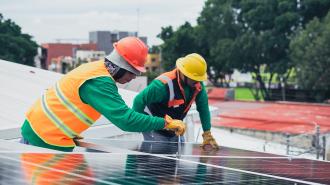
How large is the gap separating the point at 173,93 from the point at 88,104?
2.65 meters

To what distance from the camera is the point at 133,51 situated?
5.19 m

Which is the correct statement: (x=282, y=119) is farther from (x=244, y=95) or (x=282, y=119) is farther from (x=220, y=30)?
(x=244, y=95)

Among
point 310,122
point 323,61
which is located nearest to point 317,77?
point 323,61

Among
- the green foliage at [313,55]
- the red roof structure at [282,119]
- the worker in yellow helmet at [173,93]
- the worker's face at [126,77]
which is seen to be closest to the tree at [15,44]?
the green foliage at [313,55]

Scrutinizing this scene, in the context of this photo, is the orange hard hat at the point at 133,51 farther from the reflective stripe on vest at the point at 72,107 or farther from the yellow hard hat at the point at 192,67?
the yellow hard hat at the point at 192,67

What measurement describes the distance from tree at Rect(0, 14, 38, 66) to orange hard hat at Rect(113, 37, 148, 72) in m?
42.0

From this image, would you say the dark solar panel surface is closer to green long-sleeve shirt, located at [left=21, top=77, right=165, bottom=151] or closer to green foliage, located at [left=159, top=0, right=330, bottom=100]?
green long-sleeve shirt, located at [left=21, top=77, right=165, bottom=151]

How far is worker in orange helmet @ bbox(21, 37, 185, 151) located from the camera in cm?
480

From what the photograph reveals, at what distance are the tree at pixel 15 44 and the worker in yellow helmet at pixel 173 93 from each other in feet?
131

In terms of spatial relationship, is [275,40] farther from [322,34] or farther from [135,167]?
[135,167]

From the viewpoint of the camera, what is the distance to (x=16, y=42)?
49906 millimetres

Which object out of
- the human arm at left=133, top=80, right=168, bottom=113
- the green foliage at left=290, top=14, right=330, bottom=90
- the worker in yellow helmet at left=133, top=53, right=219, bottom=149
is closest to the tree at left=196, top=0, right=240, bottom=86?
the green foliage at left=290, top=14, right=330, bottom=90

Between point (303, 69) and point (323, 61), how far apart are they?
5.27 ft

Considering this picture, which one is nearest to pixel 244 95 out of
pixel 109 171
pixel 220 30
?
pixel 220 30
